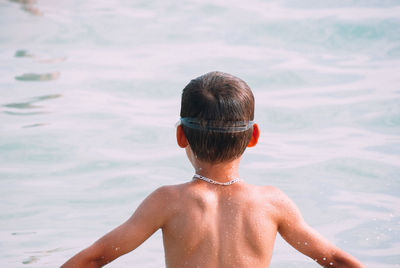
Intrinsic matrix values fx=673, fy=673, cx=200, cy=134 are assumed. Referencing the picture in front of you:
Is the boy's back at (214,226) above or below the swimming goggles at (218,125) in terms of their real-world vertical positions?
below

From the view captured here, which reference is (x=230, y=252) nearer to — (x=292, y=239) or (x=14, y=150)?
(x=292, y=239)

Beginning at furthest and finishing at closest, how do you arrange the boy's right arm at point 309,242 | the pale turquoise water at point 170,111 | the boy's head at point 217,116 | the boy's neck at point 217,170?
the pale turquoise water at point 170,111, the boy's right arm at point 309,242, the boy's neck at point 217,170, the boy's head at point 217,116

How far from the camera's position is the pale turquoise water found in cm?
466

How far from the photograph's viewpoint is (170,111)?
6.71m

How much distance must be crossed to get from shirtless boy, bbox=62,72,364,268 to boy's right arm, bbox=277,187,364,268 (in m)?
0.10

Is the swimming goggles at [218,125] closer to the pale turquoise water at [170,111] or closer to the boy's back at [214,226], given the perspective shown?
the boy's back at [214,226]

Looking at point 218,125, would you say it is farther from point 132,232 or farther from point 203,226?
point 132,232

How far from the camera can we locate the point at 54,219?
15.4ft

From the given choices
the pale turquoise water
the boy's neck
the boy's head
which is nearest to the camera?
the boy's head

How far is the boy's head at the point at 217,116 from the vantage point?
250 cm

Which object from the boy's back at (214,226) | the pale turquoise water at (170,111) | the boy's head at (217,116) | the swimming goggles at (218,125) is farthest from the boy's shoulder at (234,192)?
the pale turquoise water at (170,111)

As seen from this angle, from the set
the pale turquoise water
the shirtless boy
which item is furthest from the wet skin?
the pale turquoise water

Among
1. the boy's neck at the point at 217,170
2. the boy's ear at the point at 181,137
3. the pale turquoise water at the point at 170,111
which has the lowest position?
the pale turquoise water at the point at 170,111

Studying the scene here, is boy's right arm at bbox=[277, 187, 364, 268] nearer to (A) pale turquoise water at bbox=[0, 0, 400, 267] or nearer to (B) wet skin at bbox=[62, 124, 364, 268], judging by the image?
(B) wet skin at bbox=[62, 124, 364, 268]
